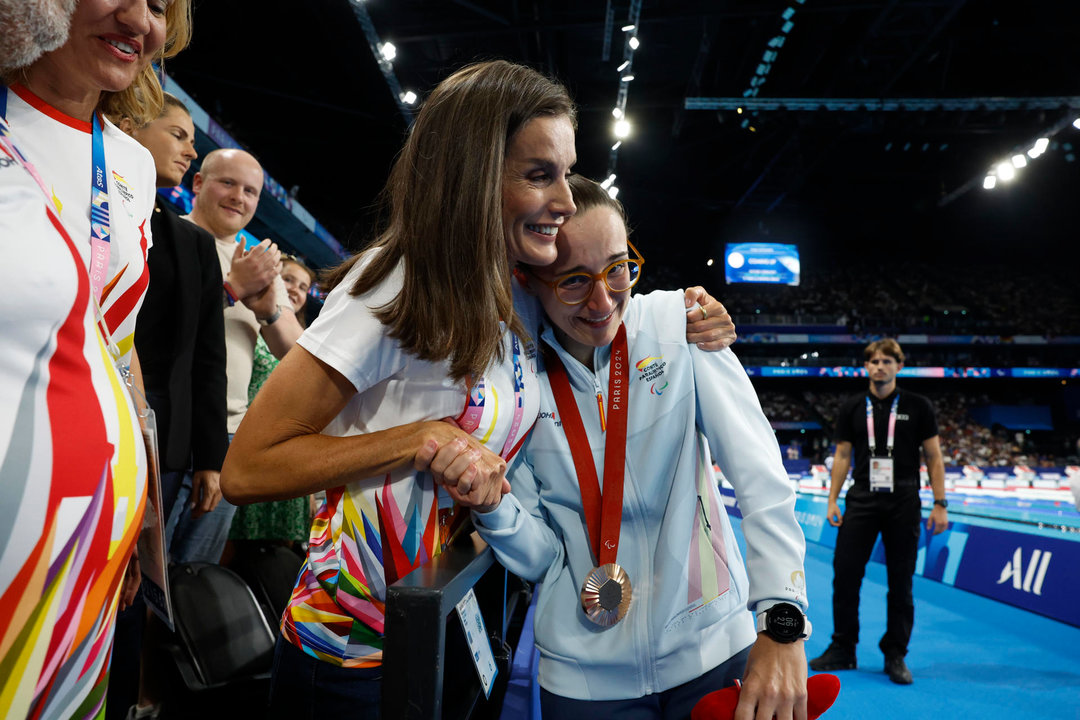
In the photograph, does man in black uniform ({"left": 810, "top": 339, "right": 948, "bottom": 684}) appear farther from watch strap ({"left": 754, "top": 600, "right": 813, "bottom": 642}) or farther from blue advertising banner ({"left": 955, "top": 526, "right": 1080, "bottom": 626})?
Answer: watch strap ({"left": 754, "top": 600, "right": 813, "bottom": 642})

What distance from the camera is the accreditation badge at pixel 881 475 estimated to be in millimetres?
4039

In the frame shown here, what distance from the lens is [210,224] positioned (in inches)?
94.6

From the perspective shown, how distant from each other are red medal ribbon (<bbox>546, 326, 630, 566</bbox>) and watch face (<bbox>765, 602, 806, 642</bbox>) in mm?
294

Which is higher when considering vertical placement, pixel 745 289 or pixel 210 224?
pixel 745 289

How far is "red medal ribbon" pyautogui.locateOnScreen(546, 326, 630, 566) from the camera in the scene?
1.23 metres

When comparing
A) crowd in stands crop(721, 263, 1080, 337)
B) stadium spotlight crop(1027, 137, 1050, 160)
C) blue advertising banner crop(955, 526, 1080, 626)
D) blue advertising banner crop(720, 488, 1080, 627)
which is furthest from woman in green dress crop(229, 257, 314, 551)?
crowd in stands crop(721, 263, 1080, 337)

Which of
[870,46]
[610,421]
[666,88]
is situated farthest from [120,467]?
[666,88]

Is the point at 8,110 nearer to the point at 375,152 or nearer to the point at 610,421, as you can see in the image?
the point at 610,421

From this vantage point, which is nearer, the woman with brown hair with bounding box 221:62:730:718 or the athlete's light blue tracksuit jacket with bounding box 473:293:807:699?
the woman with brown hair with bounding box 221:62:730:718

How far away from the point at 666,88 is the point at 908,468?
12593 mm

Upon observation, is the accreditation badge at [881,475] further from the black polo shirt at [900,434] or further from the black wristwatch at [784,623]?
the black wristwatch at [784,623]

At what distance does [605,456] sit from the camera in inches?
50.0

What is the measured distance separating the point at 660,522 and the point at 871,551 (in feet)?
10.8

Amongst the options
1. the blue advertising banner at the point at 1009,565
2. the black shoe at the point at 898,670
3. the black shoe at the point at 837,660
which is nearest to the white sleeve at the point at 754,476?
the blue advertising banner at the point at 1009,565
